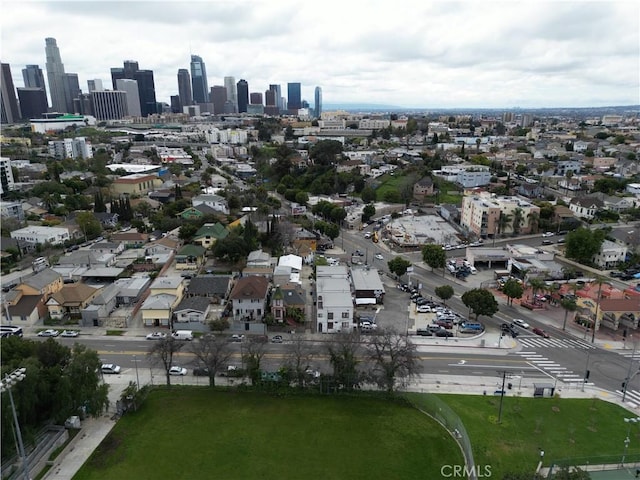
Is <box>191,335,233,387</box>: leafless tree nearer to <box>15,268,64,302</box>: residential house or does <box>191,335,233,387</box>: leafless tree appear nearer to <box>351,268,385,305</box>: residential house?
<box>351,268,385,305</box>: residential house

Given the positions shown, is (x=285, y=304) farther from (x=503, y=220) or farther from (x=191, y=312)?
(x=503, y=220)

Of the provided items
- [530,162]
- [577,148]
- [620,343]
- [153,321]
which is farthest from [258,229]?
[577,148]

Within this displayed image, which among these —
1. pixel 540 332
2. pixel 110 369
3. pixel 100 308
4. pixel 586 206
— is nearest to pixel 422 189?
pixel 586 206

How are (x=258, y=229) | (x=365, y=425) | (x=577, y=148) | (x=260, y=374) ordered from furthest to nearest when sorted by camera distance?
1. (x=577, y=148)
2. (x=258, y=229)
3. (x=260, y=374)
4. (x=365, y=425)

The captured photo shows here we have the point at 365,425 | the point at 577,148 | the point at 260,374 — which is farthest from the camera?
the point at 577,148

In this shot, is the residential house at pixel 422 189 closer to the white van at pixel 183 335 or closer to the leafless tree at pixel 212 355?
the white van at pixel 183 335

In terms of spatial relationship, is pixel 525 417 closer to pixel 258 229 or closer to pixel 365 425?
pixel 365 425

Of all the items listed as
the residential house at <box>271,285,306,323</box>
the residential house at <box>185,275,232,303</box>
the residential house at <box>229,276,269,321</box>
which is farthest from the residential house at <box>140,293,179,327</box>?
the residential house at <box>271,285,306,323</box>
